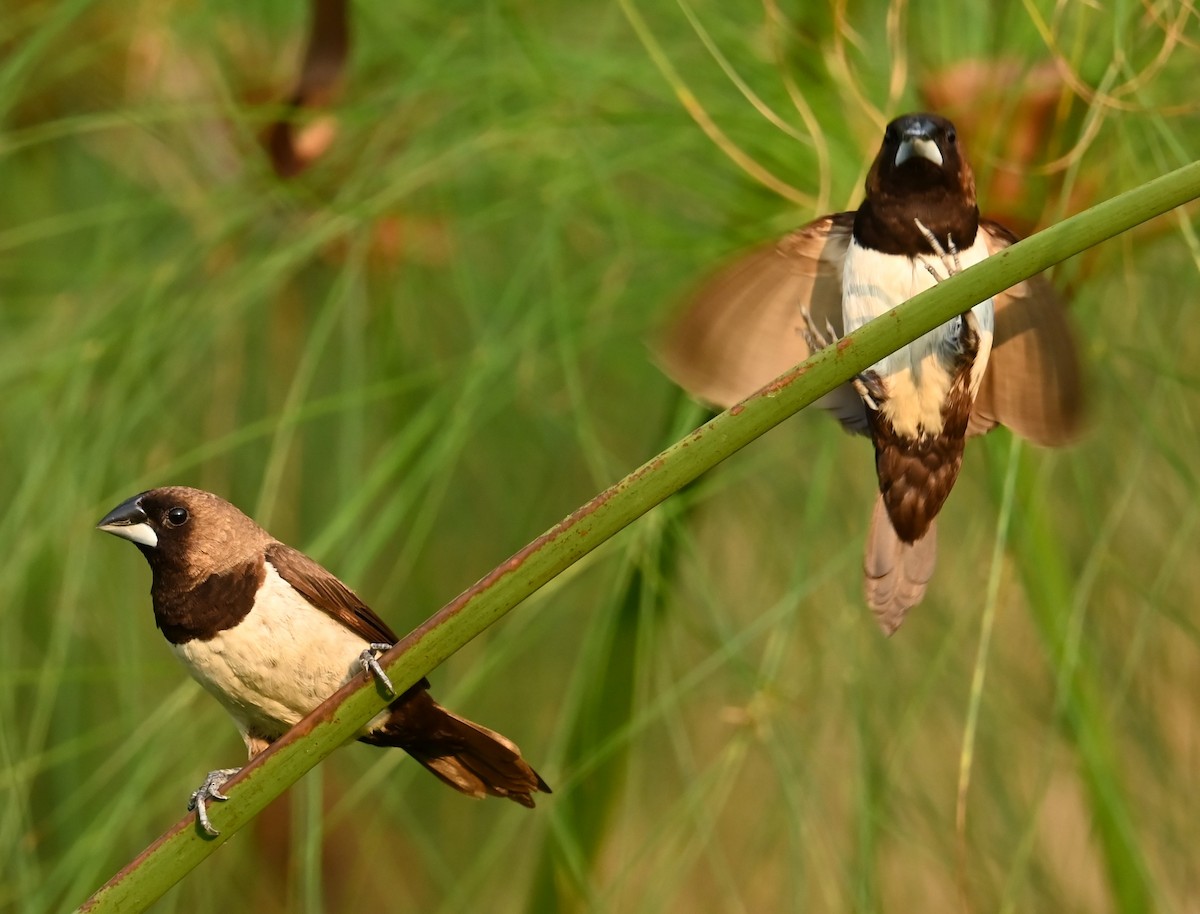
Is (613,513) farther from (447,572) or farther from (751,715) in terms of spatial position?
(447,572)

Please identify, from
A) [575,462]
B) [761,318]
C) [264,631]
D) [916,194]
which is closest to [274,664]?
[264,631]

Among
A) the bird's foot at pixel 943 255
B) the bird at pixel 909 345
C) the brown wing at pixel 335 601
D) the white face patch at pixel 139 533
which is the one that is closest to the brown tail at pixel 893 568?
the bird at pixel 909 345

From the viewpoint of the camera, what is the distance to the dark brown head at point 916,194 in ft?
2.69

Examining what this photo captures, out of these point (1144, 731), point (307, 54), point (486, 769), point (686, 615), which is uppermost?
point (307, 54)

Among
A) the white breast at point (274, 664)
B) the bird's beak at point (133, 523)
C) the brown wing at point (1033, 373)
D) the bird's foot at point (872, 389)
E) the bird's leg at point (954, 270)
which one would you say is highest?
the bird's beak at point (133, 523)

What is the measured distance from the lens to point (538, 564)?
20.5 inches

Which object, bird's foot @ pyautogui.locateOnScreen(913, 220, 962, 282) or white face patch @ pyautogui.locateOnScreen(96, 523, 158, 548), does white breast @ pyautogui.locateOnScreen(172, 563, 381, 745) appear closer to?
white face patch @ pyautogui.locateOnScreen(96, 523, 158, 548)

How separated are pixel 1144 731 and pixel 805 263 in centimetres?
82

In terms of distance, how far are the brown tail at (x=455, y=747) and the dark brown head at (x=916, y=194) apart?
1.08ft

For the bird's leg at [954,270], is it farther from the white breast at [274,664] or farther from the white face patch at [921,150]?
the white breast at [274,664]

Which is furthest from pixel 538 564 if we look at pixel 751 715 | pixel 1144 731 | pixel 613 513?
pixel 1144 731

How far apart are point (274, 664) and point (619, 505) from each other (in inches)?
13.1

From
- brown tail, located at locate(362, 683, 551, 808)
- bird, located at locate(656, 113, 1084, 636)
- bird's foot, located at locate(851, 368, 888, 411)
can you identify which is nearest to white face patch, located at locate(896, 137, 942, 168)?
bird, located at locate(656, 113, 1084, 636)

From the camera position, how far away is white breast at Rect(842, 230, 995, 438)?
2.62 ft
